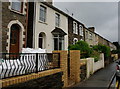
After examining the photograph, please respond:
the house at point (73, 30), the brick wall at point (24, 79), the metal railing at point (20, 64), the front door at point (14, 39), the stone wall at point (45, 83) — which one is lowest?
the stone wall at point (45, 83)

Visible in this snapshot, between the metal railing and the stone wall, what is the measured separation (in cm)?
36

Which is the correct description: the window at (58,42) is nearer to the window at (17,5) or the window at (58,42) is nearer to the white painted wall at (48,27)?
the white painted wall at (48,27)

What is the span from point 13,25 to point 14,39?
109 centimetres

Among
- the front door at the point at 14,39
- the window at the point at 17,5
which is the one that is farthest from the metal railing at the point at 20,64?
the window at the point at 17,5

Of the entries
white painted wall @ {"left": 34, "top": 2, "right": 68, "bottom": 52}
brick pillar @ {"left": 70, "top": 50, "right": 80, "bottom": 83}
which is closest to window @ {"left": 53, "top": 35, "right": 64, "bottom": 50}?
white painted wall @ {"left": 34, "top": 2, "right": 68, "bottom": 52}

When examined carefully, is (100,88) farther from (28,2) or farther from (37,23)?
(28,2)

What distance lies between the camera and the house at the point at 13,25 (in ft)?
33.9

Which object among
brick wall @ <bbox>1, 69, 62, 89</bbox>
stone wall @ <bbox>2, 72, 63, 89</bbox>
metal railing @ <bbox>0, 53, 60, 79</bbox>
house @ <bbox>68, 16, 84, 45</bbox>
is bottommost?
stone wall @ <bbox>2, 72, 63, 89</bbox>

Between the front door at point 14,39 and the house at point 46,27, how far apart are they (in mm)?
1614

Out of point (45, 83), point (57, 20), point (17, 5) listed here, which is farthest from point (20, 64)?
point (57, 20)

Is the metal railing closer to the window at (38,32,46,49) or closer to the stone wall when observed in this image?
the stone wall

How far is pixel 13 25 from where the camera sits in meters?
11.6

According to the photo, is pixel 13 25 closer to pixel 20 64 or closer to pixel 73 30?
pixel 20 64

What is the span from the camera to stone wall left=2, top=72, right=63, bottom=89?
427 centimetres
